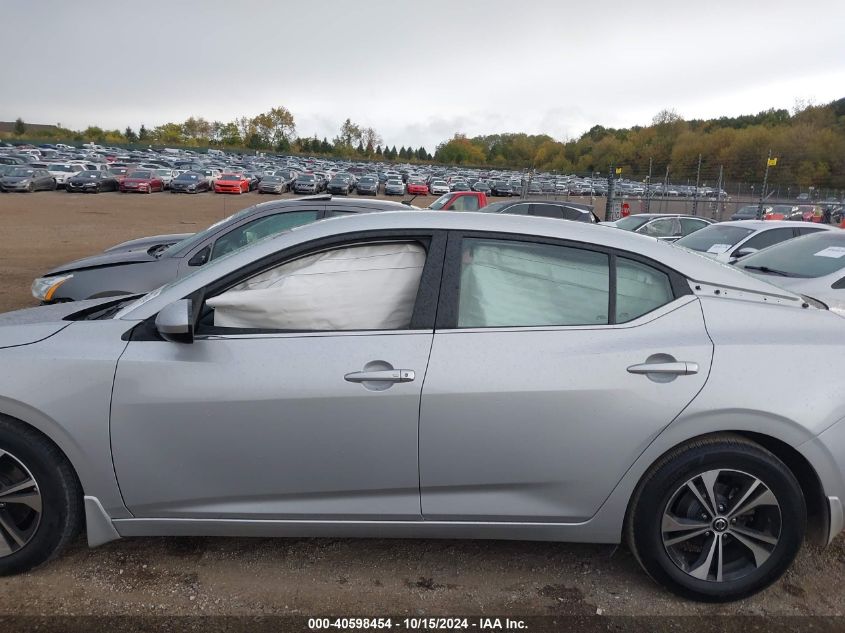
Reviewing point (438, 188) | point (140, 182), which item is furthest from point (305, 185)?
point (438, 188)

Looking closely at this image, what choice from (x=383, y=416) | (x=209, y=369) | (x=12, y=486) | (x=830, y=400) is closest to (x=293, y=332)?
(x=209, y=369)

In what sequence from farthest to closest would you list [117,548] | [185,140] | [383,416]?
[185,140] < [117,548] < [383,416]

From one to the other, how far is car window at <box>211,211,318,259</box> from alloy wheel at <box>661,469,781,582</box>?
431 centimetres

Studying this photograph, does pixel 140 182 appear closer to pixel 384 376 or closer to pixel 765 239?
pixel 765 239

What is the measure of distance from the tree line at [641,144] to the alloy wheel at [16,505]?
23.1 meters

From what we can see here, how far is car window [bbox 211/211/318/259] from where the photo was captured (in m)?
5.84

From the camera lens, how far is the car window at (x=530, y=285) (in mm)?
2656

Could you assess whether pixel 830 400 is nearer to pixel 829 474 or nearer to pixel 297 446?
pixel 829 474

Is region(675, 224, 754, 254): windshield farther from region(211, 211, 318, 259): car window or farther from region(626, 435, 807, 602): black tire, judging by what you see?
region(626, 435, 807, 602): black tire

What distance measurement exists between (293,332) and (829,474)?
7.47 feet

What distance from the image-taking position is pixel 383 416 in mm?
2498

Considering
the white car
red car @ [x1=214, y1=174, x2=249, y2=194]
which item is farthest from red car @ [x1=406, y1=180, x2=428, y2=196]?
the white car

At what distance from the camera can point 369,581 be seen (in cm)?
279

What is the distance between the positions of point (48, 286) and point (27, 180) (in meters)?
35.4
